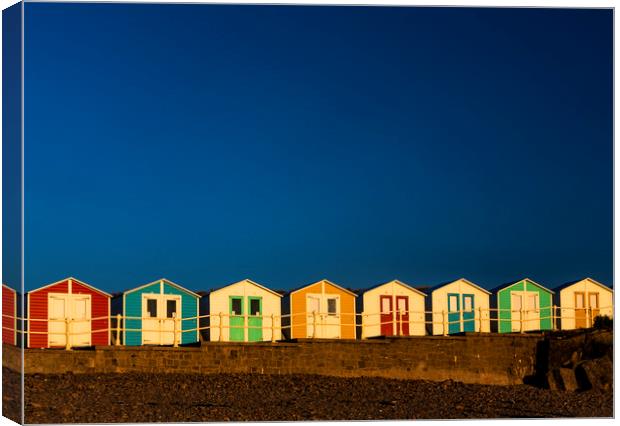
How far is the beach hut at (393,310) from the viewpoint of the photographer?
18578mm

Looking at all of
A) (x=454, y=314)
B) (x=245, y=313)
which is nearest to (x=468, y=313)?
(x=454, y=314)

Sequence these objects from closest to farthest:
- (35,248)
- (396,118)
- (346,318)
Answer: (35,248) < (396,118) < (346,318)

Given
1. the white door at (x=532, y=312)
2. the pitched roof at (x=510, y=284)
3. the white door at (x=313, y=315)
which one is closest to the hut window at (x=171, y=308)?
the white door at (x=313, y=315)

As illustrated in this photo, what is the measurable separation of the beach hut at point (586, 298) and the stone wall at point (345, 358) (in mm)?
954

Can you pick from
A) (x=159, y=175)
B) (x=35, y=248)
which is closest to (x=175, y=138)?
(x=159, y=175)

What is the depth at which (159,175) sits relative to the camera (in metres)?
17.9

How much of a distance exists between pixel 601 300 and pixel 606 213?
3.53ft

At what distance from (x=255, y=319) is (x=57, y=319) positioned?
2582 mm

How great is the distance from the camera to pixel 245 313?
18.4 metres

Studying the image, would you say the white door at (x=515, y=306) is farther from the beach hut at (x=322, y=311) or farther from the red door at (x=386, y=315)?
the beach hut at (x=322, y=311)

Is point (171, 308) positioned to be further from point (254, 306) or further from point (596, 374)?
point (596, 374)

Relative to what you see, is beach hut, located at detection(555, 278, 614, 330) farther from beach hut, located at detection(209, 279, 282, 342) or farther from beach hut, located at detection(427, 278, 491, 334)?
beach hut, located at detection(209, 279, 282, 342)

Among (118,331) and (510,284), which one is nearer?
(510,284)

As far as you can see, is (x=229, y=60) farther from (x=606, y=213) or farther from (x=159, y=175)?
(x=606, y=213)
